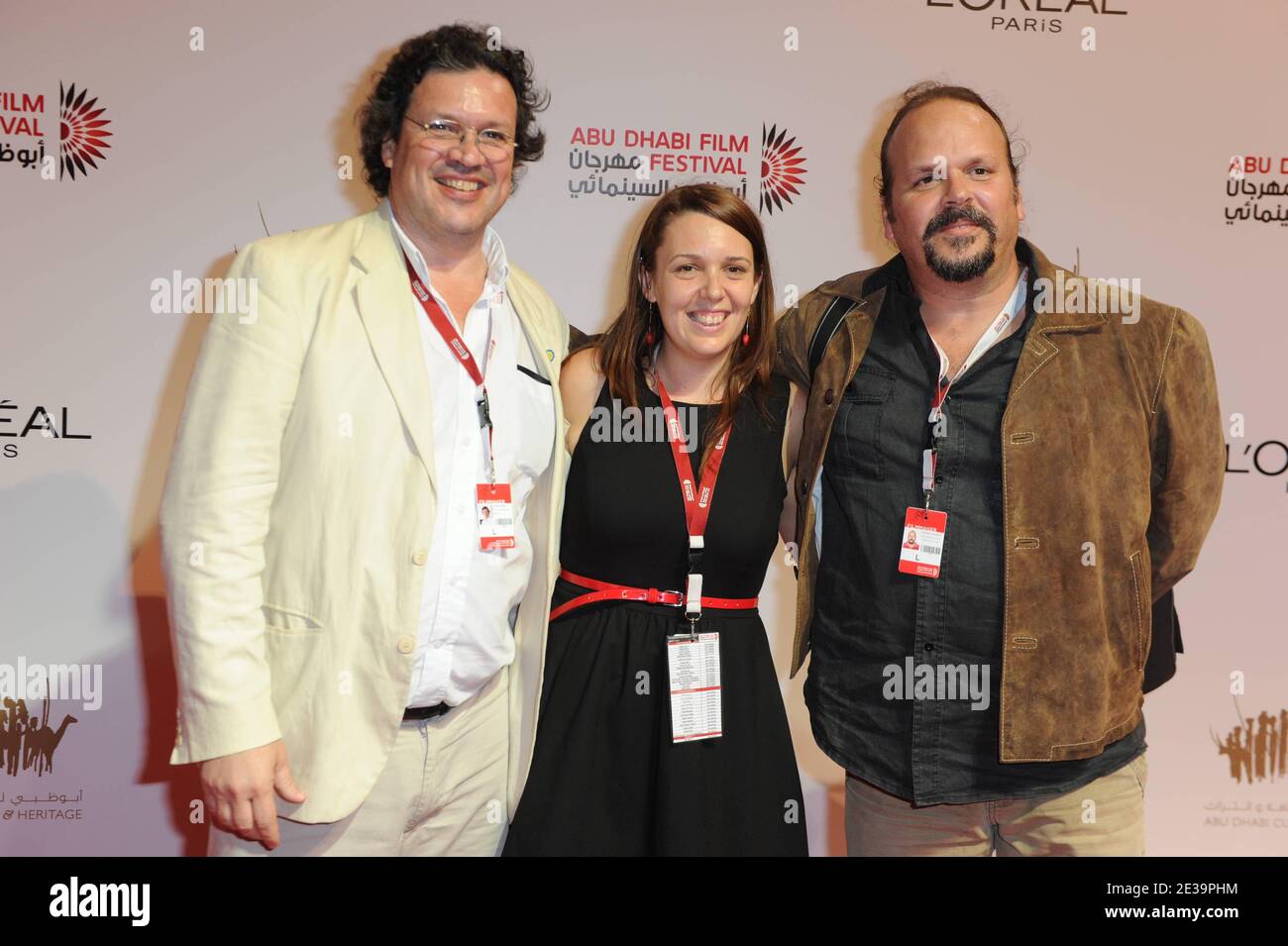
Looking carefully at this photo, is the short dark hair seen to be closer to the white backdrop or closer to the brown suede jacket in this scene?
the brown suede jacket

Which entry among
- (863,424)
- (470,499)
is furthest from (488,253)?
(863,424)

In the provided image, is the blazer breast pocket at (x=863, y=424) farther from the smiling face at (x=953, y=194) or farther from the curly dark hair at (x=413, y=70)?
the curly dark hair at (x=413, y=70)

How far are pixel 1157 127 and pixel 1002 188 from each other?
1903 mm

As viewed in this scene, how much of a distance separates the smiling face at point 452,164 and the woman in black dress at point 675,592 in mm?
517

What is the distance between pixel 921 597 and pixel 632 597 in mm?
712

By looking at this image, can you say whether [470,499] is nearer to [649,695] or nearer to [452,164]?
[649,695]

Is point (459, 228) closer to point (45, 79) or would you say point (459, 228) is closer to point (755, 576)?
point (755, 576)

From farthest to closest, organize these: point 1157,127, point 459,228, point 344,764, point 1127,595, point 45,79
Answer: point 1157,127 → point 45,79 → point 1127,595 → point 459,228 → point 344,764

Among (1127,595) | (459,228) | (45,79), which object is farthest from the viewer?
(45,79)

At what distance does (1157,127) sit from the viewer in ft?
13.0

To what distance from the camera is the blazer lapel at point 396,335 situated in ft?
6.88

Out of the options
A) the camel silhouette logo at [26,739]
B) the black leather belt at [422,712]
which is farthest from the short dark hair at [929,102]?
the camel silhouette logo at [26,739]
